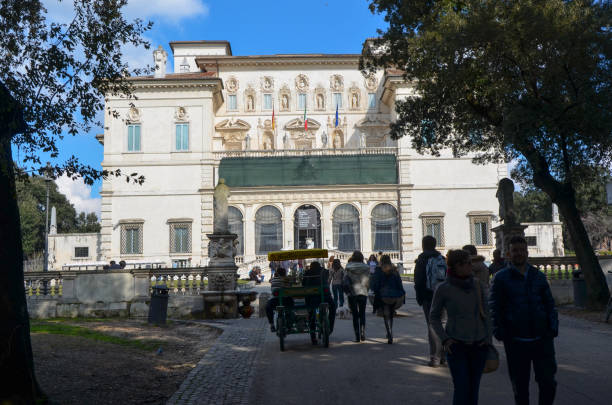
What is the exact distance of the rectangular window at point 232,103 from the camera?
51.1m

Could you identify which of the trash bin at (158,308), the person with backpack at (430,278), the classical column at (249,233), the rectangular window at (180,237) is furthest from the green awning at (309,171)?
the person with backpack at (430,278)

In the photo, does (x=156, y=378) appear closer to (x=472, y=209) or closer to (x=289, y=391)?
(x=289, y=391)

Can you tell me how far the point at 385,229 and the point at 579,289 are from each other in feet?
90.9

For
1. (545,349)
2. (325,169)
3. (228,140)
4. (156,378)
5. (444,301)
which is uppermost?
(228,140)

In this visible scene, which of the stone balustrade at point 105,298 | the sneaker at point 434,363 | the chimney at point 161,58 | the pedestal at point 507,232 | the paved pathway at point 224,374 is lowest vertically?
the paved pathway at point 224,374

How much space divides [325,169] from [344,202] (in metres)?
3.11

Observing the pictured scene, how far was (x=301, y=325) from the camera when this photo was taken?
10641 mm

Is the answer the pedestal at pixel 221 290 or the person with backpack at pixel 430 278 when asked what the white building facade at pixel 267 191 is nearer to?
the pedestal at pixel 221 290

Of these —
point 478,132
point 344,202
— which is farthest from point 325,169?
point 478,132

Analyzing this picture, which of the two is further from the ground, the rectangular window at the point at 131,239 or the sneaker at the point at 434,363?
the rectangular window at the point at 131,239

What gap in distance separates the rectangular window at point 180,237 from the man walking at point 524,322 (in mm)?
39417

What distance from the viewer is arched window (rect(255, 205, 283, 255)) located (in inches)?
1720

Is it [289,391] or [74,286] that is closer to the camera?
[289,391]

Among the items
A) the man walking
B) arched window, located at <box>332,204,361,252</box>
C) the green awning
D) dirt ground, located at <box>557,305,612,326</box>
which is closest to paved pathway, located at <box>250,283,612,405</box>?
the man walking
